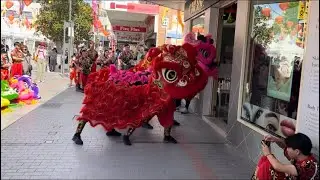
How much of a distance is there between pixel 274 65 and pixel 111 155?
8.44 feet

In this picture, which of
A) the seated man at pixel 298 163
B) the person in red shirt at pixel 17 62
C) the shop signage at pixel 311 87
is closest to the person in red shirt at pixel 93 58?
the person in red shirt at pixel 17 62

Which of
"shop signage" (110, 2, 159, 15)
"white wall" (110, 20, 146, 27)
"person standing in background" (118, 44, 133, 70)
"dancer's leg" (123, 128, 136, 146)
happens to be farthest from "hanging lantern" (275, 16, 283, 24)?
"white wall" (110, 20, 146, 27)

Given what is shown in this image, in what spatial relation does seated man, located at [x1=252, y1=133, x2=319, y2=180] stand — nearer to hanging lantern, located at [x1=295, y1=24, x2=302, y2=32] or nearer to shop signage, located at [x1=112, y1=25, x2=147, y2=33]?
hanging lantern, located at [x1=295, y1=24, x2=302, y2=32]

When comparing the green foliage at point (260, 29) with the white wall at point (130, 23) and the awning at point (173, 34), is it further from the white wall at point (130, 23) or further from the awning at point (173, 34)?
the white wall at point (130, 23)

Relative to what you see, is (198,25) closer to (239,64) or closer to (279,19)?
(239,64)

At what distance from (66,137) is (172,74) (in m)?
2.18

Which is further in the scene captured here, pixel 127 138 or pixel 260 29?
pixel 127 138

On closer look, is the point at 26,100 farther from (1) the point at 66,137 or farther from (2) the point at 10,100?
(1) the point at 66,137

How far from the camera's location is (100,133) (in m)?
7.29

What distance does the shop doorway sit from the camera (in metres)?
9.06

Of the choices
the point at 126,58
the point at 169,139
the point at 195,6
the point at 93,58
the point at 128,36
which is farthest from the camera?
the point at 128,36

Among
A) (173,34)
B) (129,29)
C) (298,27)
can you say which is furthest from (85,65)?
(129,29)

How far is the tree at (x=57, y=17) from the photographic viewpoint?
2936 cm

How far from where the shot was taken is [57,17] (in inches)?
1168
